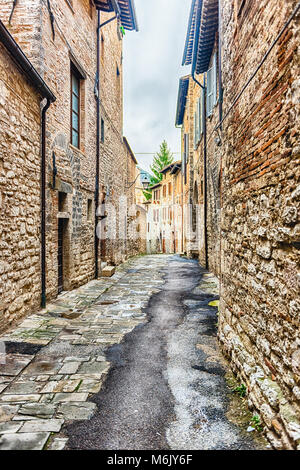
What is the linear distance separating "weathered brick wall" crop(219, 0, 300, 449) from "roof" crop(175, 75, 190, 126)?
13.3 meters

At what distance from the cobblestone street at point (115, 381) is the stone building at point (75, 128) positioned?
1221 mm

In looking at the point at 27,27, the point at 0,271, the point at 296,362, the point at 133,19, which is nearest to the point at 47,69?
the point at 27,27

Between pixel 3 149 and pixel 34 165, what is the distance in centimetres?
118

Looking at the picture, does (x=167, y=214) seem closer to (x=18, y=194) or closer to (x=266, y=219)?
(x=18, y=194)

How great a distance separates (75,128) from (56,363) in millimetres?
6475

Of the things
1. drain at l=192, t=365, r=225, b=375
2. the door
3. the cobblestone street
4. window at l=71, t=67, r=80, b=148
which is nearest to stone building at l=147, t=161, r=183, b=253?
window at l=71, t=67, r=80, b=148

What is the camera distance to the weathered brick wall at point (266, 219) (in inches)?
86.6

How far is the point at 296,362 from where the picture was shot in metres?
2.12

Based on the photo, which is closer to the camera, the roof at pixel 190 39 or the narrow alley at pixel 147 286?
the narrow alley at pixel 147 286

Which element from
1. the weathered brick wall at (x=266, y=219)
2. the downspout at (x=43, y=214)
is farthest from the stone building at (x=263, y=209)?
the downspout at (x=43, y=214)

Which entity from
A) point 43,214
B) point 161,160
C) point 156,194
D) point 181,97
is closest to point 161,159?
point 161,160

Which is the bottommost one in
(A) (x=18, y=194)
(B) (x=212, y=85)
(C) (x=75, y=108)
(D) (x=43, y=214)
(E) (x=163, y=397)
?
(E) (x=163, y=397)

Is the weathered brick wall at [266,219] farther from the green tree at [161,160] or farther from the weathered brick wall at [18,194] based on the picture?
the green tree at [161,160]

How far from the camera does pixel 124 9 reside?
1169cm
